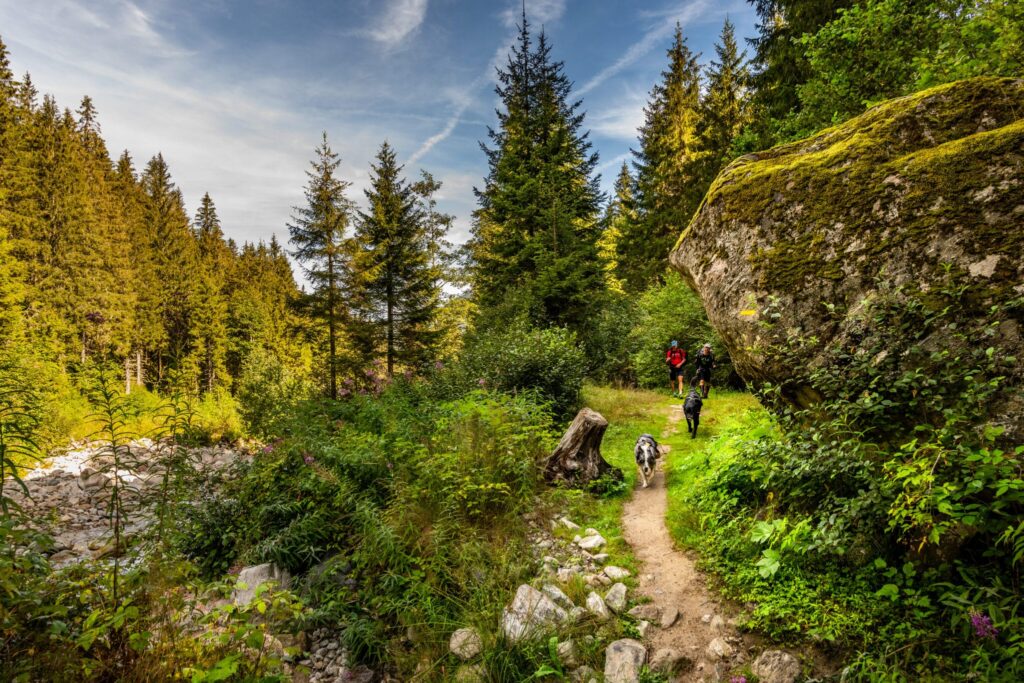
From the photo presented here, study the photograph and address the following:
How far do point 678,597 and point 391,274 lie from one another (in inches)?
698

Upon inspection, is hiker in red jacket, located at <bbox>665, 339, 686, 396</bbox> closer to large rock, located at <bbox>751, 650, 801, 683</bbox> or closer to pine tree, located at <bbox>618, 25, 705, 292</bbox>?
pine tree, located at <bbox>618, 25, 705, 292</bbox>

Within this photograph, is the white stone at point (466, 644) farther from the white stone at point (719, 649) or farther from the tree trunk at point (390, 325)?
the tree trunk at point (390, 325)

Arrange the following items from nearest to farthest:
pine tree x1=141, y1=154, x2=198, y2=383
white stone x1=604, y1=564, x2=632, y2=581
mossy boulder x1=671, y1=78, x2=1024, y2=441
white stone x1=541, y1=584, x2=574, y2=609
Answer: mossy boulder x1=671, y1=78, x2=1024, y2=441, white stone x1=541, y1=584, x2=574, y2=609, white stone x1=604, y1=564, x2=632, y2=581, pine tree x1=141, y1=154, x2=198, y2=383

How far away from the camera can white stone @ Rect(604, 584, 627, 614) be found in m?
4.00

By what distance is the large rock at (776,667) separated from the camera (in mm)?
2941

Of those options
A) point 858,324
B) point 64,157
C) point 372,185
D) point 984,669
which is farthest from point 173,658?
point 64,157

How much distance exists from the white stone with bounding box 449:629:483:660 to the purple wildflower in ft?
11.9

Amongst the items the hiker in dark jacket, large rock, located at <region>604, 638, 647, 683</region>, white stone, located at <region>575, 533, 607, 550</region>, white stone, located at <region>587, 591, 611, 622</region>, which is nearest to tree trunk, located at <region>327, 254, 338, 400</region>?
the hiker in dark jacket

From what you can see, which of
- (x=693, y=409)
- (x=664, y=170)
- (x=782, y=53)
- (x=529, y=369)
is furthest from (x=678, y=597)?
(x=664, y=170)

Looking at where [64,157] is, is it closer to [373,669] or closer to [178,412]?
[178,412]

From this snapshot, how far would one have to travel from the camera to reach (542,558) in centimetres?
493

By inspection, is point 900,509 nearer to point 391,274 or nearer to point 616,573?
point 616,573

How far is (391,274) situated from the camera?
19203 millimetres

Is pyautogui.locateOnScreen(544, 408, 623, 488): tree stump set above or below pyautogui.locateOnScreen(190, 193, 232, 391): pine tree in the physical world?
below
